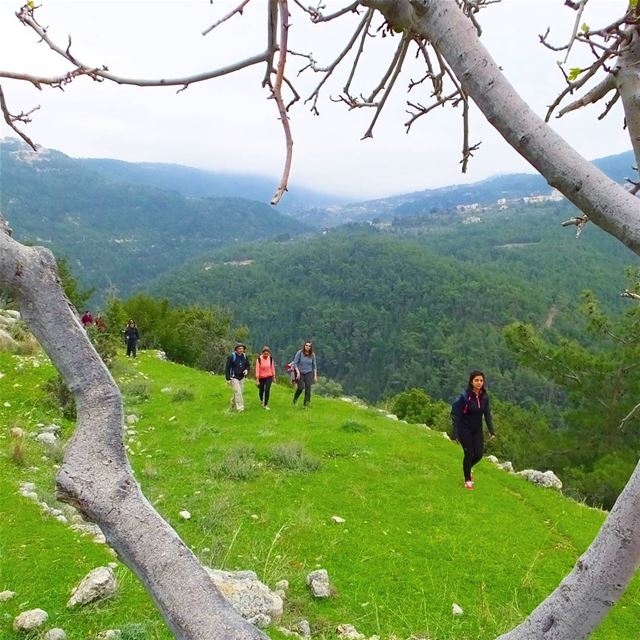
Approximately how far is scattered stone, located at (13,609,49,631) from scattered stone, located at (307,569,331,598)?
2099 millimetres

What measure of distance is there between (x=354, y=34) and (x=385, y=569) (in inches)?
192

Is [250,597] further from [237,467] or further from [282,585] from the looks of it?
[237,467]

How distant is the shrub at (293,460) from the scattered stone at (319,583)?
3.12 m

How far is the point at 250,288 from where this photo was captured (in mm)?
117938

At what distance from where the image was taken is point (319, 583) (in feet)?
15.7

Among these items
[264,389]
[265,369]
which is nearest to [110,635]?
[265,369]

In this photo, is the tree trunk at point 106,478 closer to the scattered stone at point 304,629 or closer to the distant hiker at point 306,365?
the scattered stone at point 304,629

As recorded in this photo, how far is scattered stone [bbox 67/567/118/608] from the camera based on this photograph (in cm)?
386

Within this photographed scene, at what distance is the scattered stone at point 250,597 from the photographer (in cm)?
379

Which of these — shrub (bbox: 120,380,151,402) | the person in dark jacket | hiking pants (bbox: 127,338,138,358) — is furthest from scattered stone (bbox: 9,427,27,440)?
hiking pants (bbox: 127,338,138,358)

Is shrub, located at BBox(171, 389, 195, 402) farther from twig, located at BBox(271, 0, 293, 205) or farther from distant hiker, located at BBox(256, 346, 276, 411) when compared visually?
twig, located at BBox(271, 0, 293, 205)

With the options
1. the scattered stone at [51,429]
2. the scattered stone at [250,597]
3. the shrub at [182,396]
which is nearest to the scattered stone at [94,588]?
the scattered stone at [250,597]

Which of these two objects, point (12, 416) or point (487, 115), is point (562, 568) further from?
point (12, 416)

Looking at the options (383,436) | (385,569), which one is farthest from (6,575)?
(383,436)
